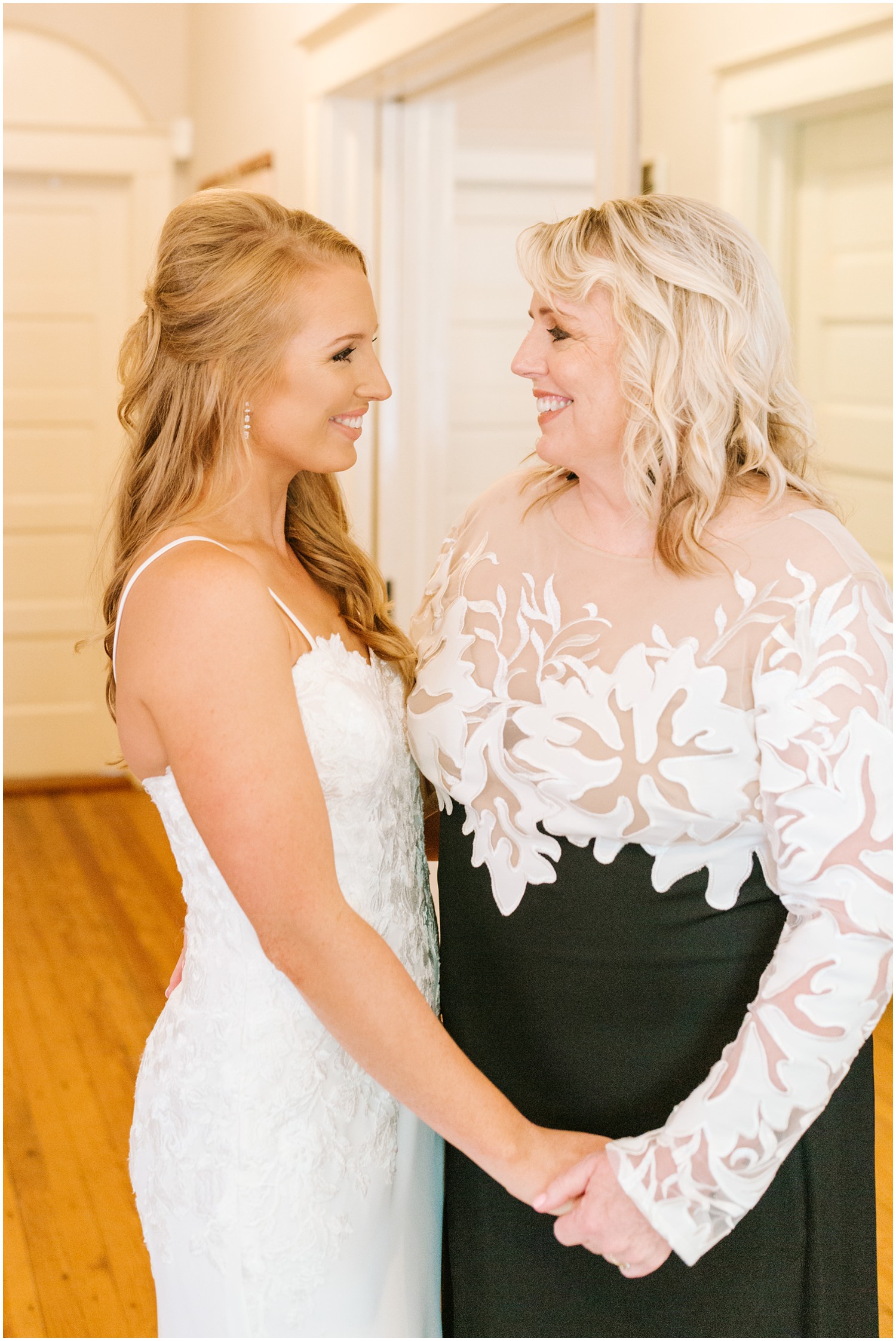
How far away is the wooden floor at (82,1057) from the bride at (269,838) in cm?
117

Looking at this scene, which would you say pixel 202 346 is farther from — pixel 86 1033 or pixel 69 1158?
pixel 86 1033

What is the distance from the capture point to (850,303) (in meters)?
1.96

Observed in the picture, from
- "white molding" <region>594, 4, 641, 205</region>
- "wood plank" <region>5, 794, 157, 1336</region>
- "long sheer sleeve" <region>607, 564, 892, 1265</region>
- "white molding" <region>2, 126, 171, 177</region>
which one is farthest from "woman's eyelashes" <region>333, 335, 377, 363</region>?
"white molding" <region>2, 126, 171, 177</region>

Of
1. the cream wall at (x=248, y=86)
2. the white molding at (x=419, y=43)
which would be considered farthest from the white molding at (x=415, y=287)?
the cream wall at (x=248, y=86)

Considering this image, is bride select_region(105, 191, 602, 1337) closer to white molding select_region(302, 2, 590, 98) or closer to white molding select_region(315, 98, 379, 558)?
white molding select_region(302, 2, 590, 98)

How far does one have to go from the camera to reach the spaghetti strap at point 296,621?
4.86ft

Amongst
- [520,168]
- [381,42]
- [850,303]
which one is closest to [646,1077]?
[850,303]

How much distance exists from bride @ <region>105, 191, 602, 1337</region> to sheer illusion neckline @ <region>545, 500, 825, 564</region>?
0.26 m

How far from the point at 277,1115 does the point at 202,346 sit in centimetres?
84

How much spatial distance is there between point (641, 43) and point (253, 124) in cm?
279

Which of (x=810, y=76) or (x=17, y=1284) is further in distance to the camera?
(x=17, y=1284)

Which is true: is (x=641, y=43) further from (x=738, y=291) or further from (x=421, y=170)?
(x=421, y=170)

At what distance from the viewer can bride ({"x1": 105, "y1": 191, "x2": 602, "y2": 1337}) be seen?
134 centimetres

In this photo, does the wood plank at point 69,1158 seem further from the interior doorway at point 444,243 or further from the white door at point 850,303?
the white door at point 850,303
